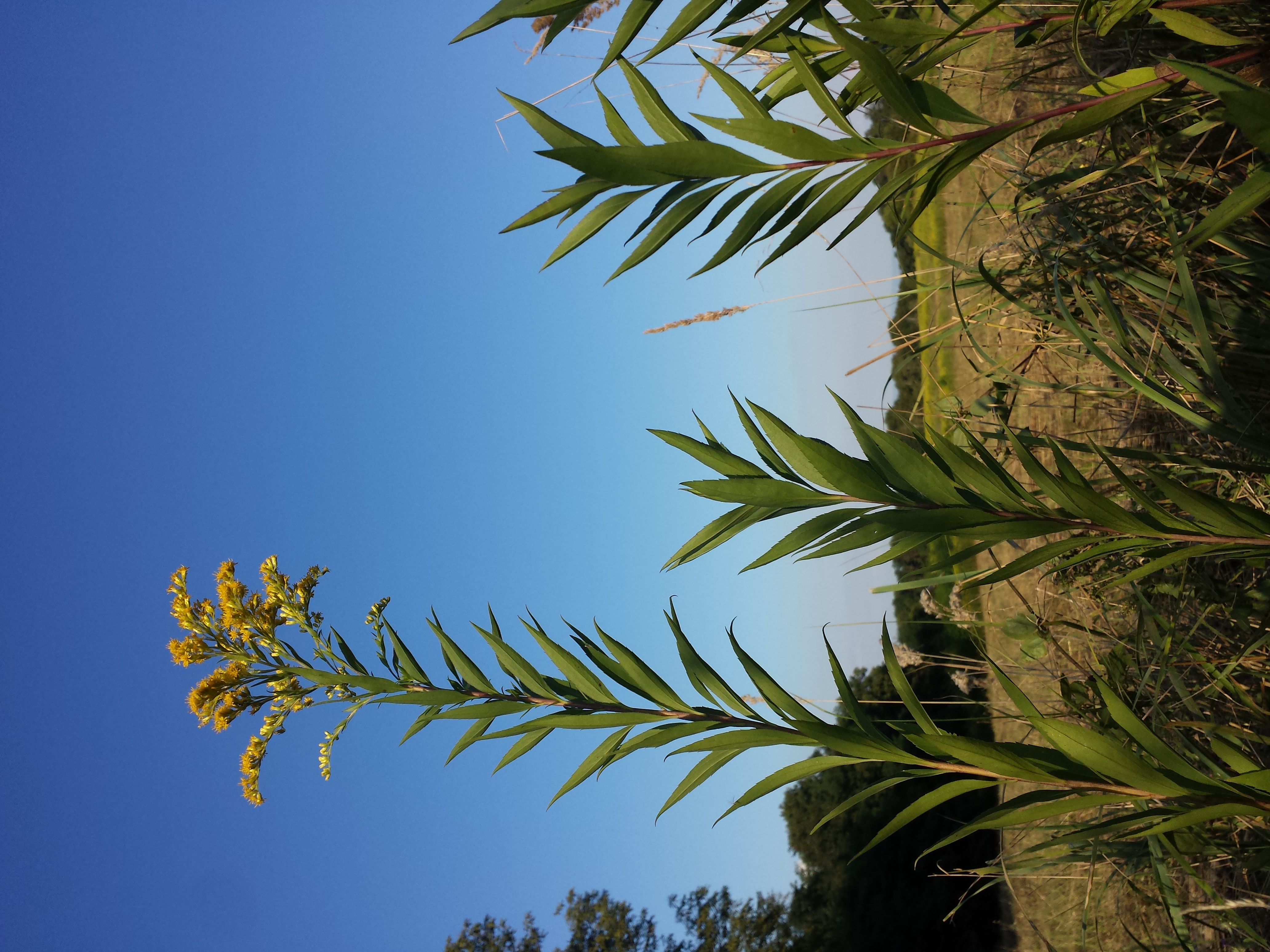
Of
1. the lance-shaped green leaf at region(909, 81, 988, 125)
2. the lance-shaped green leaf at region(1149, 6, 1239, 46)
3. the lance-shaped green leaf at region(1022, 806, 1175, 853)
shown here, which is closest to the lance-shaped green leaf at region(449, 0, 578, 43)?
the lance-shaped green leaf at region(909, 81, 988, 125)

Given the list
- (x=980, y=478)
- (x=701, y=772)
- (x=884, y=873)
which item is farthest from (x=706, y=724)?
(x=884, y=873)

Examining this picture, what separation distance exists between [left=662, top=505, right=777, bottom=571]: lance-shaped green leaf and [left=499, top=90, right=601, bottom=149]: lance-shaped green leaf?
0.69 m

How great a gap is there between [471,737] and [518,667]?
0.63 ft

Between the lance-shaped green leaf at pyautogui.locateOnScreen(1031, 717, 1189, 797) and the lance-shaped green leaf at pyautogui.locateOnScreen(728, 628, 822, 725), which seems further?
the lance-shaped green leaf at pyautogui.locateOnScreen(728, 628, 822, 725)

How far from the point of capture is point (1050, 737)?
1.16 meters

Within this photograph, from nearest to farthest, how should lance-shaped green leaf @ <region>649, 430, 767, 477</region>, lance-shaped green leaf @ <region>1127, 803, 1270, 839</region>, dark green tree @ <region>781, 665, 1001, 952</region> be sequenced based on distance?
lance-shaped green leaf @ <region>1127, 803, 1270, 839</region> < lance-shaped green leaf @ <region>649, 430, 767, 477</region> < dark green tree @ <region>781, 665, 1001, 952</region>

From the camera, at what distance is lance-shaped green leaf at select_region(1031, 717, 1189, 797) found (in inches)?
42.1

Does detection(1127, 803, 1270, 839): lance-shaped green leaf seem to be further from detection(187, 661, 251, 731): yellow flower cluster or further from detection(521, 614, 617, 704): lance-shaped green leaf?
detection(187, 661, 251, 731): yellow flower cluster

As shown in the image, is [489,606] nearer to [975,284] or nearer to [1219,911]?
[975,284]

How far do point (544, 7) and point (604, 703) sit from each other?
1.27 metres

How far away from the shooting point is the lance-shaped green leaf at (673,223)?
4.31 feet

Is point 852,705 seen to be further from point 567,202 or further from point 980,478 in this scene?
point 567,202

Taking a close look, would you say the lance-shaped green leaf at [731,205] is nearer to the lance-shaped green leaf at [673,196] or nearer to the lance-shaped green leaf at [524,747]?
the lance-shaped green leaf at [673,196]

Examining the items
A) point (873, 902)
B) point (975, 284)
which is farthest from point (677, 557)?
point (873, 902)
